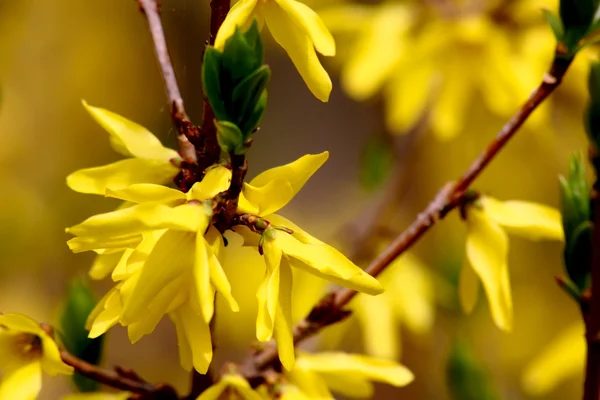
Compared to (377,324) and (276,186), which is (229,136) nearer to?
(276,186)

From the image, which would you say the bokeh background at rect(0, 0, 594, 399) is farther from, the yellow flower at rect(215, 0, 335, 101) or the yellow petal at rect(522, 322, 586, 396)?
the yellow flower at rect(215, 0, 335, 101)

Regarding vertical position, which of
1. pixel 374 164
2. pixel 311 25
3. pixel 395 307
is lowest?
pixel 395 307

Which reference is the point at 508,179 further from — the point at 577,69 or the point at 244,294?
the point at 244,294

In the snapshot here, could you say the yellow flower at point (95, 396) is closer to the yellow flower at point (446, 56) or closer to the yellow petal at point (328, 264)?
the yellow petal at point (328, 264)

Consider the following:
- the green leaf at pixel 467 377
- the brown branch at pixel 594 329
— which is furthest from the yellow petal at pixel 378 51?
the brown branch at pixel 594 329

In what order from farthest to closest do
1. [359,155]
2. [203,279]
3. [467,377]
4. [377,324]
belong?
[359,155], [377,324], [467,377], [203,279]

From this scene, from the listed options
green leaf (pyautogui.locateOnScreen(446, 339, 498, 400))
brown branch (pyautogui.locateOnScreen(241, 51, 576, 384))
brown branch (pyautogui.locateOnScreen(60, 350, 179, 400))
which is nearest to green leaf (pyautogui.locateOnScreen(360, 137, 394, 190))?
green leaf (pyautogui.locateOnScreen(446, 339, 498, 400))

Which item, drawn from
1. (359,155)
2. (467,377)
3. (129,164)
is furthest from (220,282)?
(359,155)
